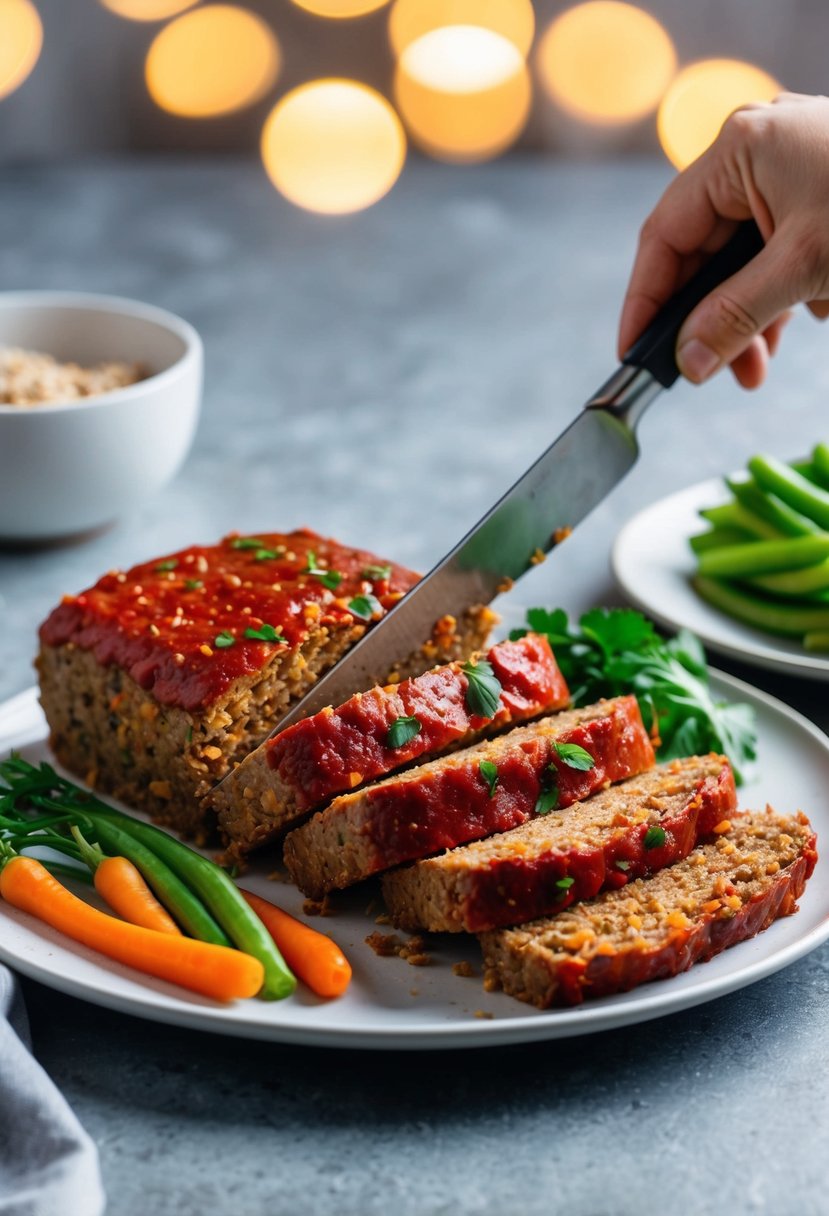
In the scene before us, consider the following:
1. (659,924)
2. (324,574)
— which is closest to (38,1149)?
(659,924)

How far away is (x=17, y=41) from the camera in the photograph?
435 inches

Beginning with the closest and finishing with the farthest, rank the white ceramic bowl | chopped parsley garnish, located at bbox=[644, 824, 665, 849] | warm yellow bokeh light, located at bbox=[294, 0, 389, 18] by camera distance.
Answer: chopped parsley garnish, located at bbox=[644, 824, 665, 849] → the white ceramic bowl → warm yellow bokeh light, located at bbox=[294, 0, 389, 18]

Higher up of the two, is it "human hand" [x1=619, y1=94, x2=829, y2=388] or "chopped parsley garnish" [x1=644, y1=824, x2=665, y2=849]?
"human hand" [x1=619, y1=94, x2=829, y2=388]

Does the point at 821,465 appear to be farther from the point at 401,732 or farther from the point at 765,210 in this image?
the point at 401,732

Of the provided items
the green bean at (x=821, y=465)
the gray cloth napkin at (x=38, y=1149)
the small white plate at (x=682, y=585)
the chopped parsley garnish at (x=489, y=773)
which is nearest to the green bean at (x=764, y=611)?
the small white plate at (x=682, y=585)

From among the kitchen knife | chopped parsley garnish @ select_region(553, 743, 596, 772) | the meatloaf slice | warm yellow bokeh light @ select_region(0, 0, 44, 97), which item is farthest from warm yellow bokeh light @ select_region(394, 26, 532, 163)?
chopped parsley garnish @ select_region(553, 743, 596, 772)

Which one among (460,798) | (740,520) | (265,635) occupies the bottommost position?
(265,635)

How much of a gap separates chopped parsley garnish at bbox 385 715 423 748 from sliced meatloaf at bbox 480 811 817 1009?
0.54 m

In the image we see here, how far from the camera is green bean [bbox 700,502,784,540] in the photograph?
16.3 feet

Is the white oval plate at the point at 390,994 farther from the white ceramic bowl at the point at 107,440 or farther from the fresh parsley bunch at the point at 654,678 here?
the white ceramic bowl at the point at 107,440

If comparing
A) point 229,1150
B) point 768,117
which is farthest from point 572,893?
point 768,117

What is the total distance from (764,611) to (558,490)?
105cm

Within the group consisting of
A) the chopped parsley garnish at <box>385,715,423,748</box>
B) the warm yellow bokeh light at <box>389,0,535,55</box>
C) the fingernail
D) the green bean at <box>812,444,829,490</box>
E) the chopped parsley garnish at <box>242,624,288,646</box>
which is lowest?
the warm yellow bokeh light at <box>389,0,535,55</box>

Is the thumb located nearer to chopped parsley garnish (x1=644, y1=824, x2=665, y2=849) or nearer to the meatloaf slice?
the meatloaf slice
